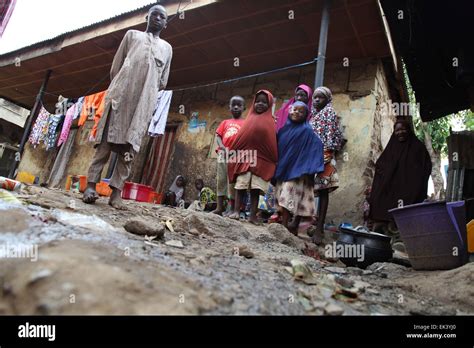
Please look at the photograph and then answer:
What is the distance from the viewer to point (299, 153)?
3586 mm

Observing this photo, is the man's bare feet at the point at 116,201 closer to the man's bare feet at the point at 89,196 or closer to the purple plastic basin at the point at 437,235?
the man's bare feet at the point at 89,196

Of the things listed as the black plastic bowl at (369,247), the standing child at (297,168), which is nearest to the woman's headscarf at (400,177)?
the standing child at (297,168)

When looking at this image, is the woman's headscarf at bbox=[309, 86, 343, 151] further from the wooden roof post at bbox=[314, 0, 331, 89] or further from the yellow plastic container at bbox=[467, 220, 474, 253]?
the yellow plastic container at bbox=[467, 220, 474, 253]

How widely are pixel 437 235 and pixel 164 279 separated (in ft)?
6.82

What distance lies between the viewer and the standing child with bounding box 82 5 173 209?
107 inches

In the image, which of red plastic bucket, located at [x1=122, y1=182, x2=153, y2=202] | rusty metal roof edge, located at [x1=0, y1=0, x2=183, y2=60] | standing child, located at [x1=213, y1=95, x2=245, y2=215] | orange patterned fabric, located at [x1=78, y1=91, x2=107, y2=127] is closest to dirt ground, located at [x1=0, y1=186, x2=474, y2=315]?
standing child, located at [x1=213, y1=95, x2=245, y2=215]

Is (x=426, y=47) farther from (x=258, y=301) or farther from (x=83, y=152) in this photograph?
(x=83, y=152)

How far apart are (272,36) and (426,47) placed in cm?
226

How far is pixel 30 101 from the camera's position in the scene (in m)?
10.9

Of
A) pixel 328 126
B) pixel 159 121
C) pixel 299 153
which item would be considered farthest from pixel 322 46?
pixel 159 121

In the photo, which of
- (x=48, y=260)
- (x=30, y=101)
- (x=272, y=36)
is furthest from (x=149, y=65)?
(x=30, y=101)

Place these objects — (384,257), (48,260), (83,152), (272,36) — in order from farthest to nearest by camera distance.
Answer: (83,152), (272,36), (384,257), (48,260)

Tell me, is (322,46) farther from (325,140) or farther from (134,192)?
(134,192)
